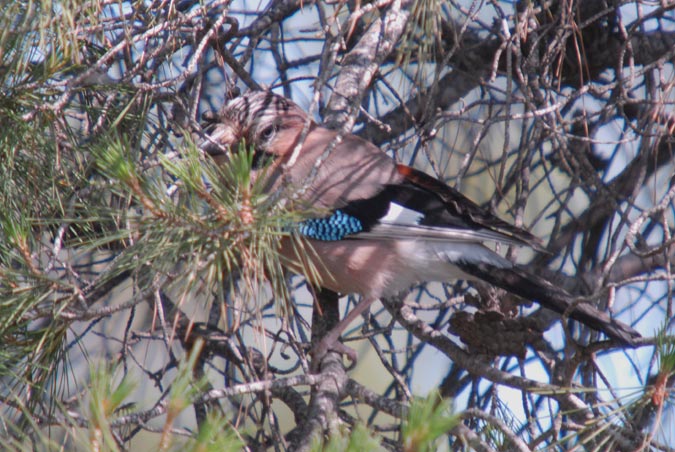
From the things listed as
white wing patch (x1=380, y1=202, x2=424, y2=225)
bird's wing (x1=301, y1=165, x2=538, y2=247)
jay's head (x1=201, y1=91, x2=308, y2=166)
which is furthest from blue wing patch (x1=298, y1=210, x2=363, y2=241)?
jay's head (x1=201, y1=91, x2=308, y2=166)

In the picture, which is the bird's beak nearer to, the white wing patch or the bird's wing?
the bird's wing

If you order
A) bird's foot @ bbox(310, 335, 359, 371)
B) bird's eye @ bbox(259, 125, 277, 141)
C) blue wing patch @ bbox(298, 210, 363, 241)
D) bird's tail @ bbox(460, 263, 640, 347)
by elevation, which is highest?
bird's eye @ bbox(259, 125, 277, 141)

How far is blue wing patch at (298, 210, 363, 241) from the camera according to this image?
2.37 metres

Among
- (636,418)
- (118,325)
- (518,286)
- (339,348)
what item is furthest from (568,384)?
(118,325)

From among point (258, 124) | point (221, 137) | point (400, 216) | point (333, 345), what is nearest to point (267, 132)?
point (258, 124)

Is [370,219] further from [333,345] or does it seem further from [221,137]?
[221,137]

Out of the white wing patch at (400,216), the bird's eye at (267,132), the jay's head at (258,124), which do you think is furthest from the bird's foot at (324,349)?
the bird's eye at (267,132)

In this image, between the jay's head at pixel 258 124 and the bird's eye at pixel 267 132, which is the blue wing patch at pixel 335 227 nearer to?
the jay's head at pixel 258 124

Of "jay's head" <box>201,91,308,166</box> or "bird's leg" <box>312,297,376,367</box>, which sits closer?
"bird's leg" <box>312,297,376,367</box>

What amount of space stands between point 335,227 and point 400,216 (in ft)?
0.78

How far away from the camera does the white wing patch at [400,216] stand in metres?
2.47

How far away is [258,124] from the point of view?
8.09ft

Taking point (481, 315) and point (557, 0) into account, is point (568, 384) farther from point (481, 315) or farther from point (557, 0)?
point (557, 0)

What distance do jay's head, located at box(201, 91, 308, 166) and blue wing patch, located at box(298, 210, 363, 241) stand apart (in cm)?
25
